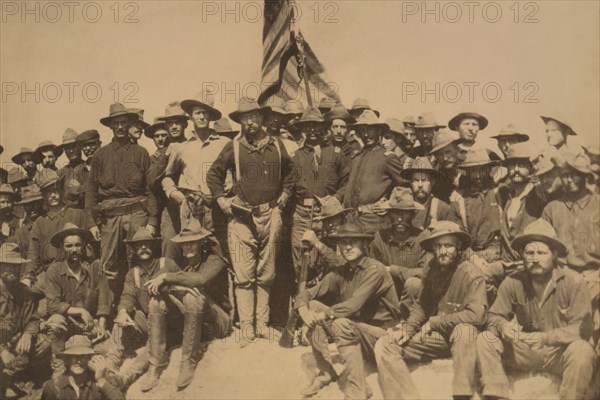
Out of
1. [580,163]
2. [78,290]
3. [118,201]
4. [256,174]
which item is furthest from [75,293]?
[580,163]

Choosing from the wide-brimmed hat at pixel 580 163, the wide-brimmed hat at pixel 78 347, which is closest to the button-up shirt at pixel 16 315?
the wide-brimmed hat at pixel 78 347

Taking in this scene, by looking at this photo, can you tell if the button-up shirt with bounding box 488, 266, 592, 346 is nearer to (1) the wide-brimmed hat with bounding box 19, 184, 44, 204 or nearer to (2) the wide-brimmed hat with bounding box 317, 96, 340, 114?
(2) the wide-brimmed hat with bounding box 317, 96, 340, 114

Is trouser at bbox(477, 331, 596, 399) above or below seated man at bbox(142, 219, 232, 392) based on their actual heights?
below

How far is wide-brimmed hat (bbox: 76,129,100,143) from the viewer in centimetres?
1105

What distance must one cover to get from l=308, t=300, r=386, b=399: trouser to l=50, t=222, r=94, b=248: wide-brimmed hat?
7.53 ft

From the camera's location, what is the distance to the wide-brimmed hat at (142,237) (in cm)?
1022

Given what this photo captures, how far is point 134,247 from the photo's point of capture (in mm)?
10289

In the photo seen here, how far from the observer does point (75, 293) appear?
10445 mm

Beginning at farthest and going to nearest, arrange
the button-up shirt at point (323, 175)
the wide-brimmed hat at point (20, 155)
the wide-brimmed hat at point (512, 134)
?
the wide-brimmed hat at point (20, 155), the wide-brimmed hat at point (512, 134), the button-up shirt at point (323, 175)

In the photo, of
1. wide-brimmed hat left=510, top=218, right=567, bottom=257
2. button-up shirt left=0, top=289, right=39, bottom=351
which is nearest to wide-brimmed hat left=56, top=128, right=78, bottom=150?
button-up shirt left=0, top=289, right=39, bottom=351

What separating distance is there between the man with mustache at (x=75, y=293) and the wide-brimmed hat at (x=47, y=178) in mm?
531

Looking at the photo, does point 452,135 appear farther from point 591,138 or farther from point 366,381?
point 366,381

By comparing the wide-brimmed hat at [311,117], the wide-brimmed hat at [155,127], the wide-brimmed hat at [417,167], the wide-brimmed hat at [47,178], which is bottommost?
the wide-brimmed hat at [47,178]

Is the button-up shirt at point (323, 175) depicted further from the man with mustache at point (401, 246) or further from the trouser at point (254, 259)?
the man with mustache at point (401, 246)
